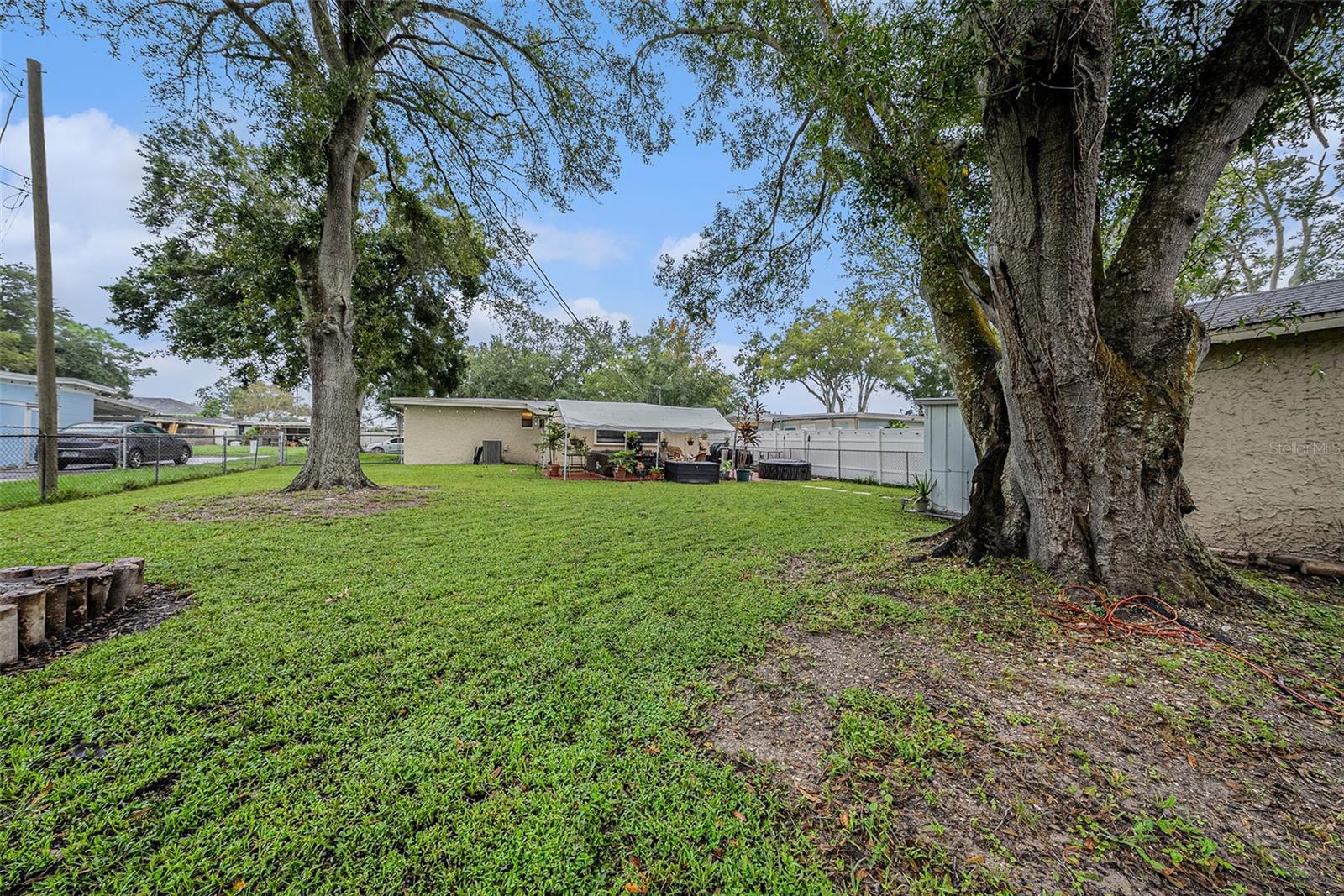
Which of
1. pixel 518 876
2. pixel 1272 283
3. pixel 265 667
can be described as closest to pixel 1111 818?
pixel 518 876

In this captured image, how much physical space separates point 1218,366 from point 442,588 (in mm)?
7765

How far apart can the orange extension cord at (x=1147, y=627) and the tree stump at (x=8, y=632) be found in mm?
6006

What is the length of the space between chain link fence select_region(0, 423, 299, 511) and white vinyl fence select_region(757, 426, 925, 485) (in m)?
16.4

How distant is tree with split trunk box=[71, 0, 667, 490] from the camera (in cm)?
689

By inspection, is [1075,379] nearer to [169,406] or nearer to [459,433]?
[459,433]

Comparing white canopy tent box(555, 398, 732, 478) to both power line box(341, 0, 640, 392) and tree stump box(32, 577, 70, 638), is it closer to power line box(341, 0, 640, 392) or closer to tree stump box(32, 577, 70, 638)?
power line box(341, 0, 640, 392)

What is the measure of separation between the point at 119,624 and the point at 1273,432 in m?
9.79

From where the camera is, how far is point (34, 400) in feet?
45.3

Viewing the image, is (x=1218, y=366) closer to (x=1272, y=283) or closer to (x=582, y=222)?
(x=582, y=222)

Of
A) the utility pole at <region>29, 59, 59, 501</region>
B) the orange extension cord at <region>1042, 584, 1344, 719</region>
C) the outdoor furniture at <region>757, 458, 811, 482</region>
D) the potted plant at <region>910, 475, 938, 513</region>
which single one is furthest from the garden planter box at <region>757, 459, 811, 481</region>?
the utility pole at <region>29, 59, 59, 501</region>

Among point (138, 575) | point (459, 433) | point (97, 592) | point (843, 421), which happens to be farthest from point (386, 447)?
point (97, 592)

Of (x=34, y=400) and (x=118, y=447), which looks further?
(x=34, y=400)

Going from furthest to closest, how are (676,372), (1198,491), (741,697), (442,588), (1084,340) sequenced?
(676,372) → (1198,491) → (442,588) → (1084,340) → (741,697)

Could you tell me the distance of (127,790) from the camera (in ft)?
5.21
